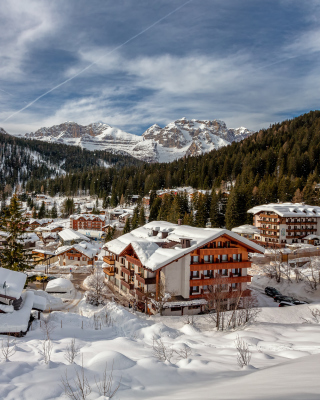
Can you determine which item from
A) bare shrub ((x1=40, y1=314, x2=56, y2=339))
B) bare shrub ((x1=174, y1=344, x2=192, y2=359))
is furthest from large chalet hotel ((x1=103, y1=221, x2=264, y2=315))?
bare shrub ((x1=174, y1=344, x2=192, y2=359))

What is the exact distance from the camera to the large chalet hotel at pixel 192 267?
26.8 metres

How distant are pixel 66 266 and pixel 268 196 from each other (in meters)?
60.1

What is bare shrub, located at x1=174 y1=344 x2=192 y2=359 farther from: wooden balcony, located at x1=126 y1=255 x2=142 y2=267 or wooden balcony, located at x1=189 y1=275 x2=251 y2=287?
wooden balcony, located at x1=126 y1=255 x2=142 y2=267

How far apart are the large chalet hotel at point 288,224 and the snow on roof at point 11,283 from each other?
5390 centimetres

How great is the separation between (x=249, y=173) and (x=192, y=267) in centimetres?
8668

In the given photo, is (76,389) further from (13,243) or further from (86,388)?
(13,243)

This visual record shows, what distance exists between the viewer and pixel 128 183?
467 feet

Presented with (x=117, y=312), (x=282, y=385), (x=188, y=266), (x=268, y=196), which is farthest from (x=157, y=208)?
(x=282, y=385)

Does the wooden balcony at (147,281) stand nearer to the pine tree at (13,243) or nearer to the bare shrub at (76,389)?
the pine tree at (13,243)

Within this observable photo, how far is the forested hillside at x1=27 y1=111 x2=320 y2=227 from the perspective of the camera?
83.4m

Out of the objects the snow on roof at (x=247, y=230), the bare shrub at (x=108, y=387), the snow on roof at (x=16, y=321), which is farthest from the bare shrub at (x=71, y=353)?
the snow on roof at (x=247, y=230)

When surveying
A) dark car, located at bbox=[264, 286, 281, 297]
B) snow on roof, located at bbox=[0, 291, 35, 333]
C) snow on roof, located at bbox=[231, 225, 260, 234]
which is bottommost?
dark car, located at bbox=[264, 286, 281, 297]

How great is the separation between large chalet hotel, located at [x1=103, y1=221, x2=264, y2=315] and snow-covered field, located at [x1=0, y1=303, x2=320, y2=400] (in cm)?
931

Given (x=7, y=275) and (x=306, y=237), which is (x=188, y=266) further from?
(x=306, y=237)
